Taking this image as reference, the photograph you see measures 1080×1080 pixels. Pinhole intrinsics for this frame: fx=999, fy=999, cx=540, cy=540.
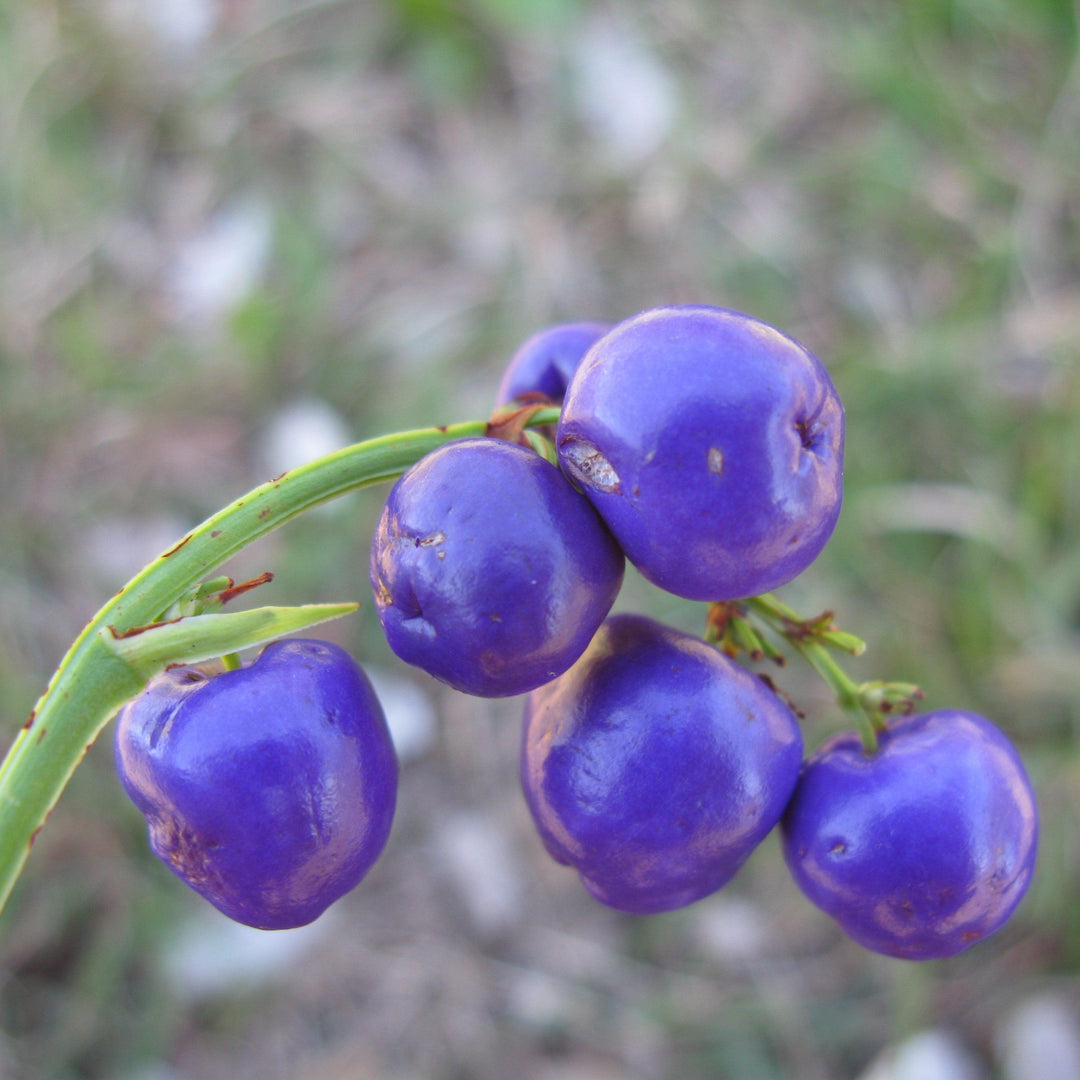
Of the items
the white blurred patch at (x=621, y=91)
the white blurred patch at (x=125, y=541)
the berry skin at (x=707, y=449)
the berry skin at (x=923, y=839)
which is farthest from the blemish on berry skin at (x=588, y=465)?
the white blurred patch at (x=621, y=91)

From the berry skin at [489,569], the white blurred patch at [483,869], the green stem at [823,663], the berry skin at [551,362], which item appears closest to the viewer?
the berry skin at [489,569]

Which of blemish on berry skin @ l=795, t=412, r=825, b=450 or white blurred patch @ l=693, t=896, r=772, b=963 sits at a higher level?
blemish on berry skin @ l=795, t=412, r=825, b=450

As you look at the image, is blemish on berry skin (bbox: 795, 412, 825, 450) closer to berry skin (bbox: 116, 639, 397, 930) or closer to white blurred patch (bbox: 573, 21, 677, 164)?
berry skin (bbox: 116, 639, 397, 930)

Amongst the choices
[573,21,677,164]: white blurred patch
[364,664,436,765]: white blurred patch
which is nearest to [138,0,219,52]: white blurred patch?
[573,21,677,164]: white blurred patch

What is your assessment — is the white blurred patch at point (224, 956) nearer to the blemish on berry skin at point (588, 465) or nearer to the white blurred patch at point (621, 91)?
the blemish on berry skin at point (588, 465)

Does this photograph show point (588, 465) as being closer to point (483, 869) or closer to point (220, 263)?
point (483, 869)

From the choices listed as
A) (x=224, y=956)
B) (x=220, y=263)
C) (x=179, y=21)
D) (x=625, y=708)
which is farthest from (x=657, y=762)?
(x=179, y=21)

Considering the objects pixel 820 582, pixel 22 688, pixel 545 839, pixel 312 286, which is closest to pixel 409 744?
pixel 22 688
